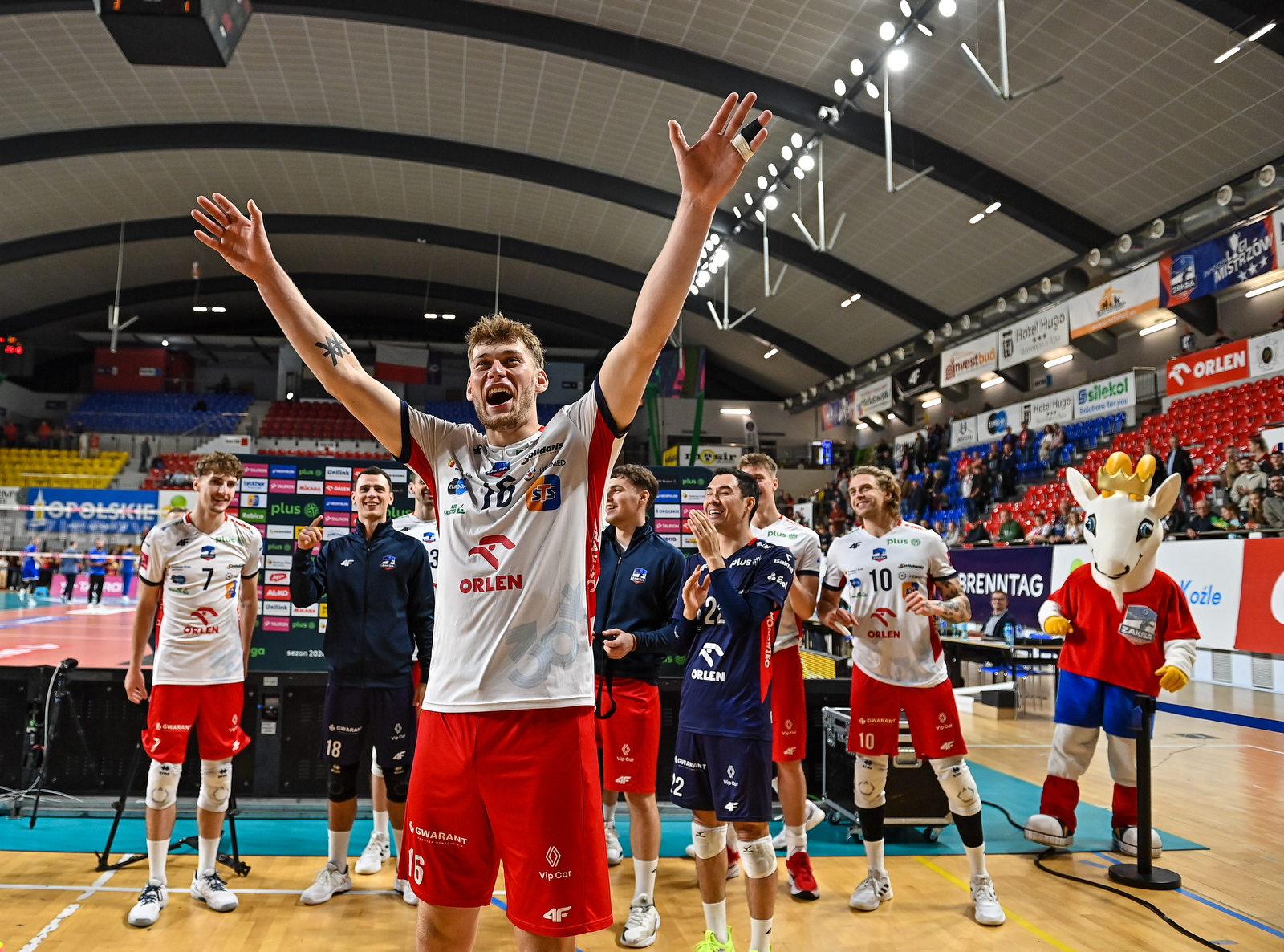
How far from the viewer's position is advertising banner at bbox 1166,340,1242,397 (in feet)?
51.8

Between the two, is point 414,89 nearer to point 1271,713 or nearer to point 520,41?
point 520,41

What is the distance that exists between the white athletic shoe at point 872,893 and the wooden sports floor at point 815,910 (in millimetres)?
59

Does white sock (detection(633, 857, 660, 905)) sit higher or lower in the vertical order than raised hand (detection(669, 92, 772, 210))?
lower

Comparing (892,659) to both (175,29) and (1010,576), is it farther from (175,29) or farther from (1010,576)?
(1010,576)

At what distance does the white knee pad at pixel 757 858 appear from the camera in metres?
A: 3.64

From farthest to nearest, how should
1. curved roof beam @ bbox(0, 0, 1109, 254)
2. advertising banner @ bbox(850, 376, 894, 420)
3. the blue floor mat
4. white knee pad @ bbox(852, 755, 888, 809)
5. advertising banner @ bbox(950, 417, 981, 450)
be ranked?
advertising banner @ bbox(850, 376, 894, 420) < advertising banner @ bbox(950, 417, 981, 450) < curved roof beam @ bbox(0, 0, 1109, 254) < the blue floor mat < white knee pad @ bbox(852, 755, 888, 809)

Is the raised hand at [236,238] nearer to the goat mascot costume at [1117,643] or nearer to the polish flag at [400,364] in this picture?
the goat mascot costume at [1117,643]

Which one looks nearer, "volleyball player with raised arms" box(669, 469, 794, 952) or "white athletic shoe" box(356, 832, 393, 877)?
"volleyball player with raised arms" box(669, 469, 794, 952)

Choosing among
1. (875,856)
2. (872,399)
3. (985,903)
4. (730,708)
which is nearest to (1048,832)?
(985,903)

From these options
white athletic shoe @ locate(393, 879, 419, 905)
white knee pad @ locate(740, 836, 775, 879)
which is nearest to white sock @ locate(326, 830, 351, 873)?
white athletic shoe @ locate(393, 879, 419, 905)

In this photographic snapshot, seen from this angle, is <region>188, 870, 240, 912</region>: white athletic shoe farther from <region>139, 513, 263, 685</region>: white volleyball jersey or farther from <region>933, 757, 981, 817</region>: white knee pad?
<region>933, 757, 981, 817</region>: white knee pad

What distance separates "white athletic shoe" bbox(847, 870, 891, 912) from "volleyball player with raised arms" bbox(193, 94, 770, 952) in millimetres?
2950

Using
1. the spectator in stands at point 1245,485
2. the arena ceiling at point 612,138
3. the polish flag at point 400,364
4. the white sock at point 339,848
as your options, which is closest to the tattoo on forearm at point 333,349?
the white sock at point 339,848

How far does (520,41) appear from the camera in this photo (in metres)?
15.0
